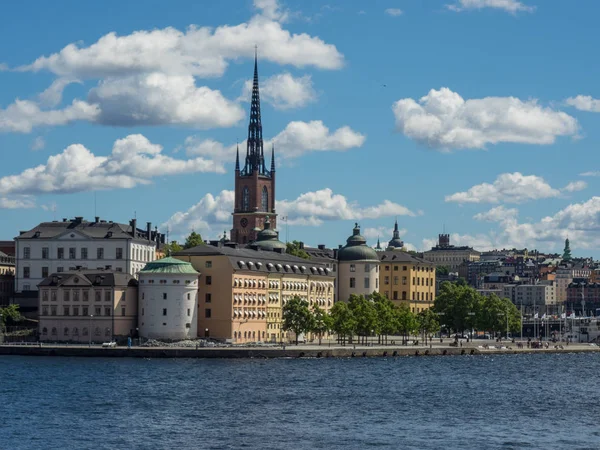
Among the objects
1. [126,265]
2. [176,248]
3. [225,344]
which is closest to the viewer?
[225,344]

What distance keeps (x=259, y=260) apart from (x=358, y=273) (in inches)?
1432

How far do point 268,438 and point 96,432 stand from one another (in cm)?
910

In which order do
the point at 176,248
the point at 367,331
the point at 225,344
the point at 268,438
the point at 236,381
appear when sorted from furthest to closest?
the point at 176,248, the point at 367,331, the point at 225,344, the point at 236,381, the point at 268,438

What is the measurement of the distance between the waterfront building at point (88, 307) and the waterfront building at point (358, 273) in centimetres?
5134

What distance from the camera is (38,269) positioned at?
153 meters

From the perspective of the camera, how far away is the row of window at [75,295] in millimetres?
129875

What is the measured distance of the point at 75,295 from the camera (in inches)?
5157

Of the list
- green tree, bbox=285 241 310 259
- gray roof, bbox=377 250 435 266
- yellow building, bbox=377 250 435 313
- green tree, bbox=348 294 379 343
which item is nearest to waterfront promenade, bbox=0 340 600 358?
green tree, bbox=348 294 379 343

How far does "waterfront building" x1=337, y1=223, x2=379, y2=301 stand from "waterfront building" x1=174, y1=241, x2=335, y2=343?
25477 millimetres

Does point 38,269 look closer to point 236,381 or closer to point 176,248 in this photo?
point 176,248

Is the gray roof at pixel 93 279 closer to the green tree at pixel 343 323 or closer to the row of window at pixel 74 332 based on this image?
the row of window at pixel 74 332

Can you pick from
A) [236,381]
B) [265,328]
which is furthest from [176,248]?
[236,381]

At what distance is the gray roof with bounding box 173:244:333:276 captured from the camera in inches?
5379

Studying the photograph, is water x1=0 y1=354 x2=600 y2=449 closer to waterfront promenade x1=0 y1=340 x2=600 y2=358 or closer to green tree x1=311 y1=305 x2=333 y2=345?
waterfront promenade x1=0 y1=340 x2=600 y2=358
